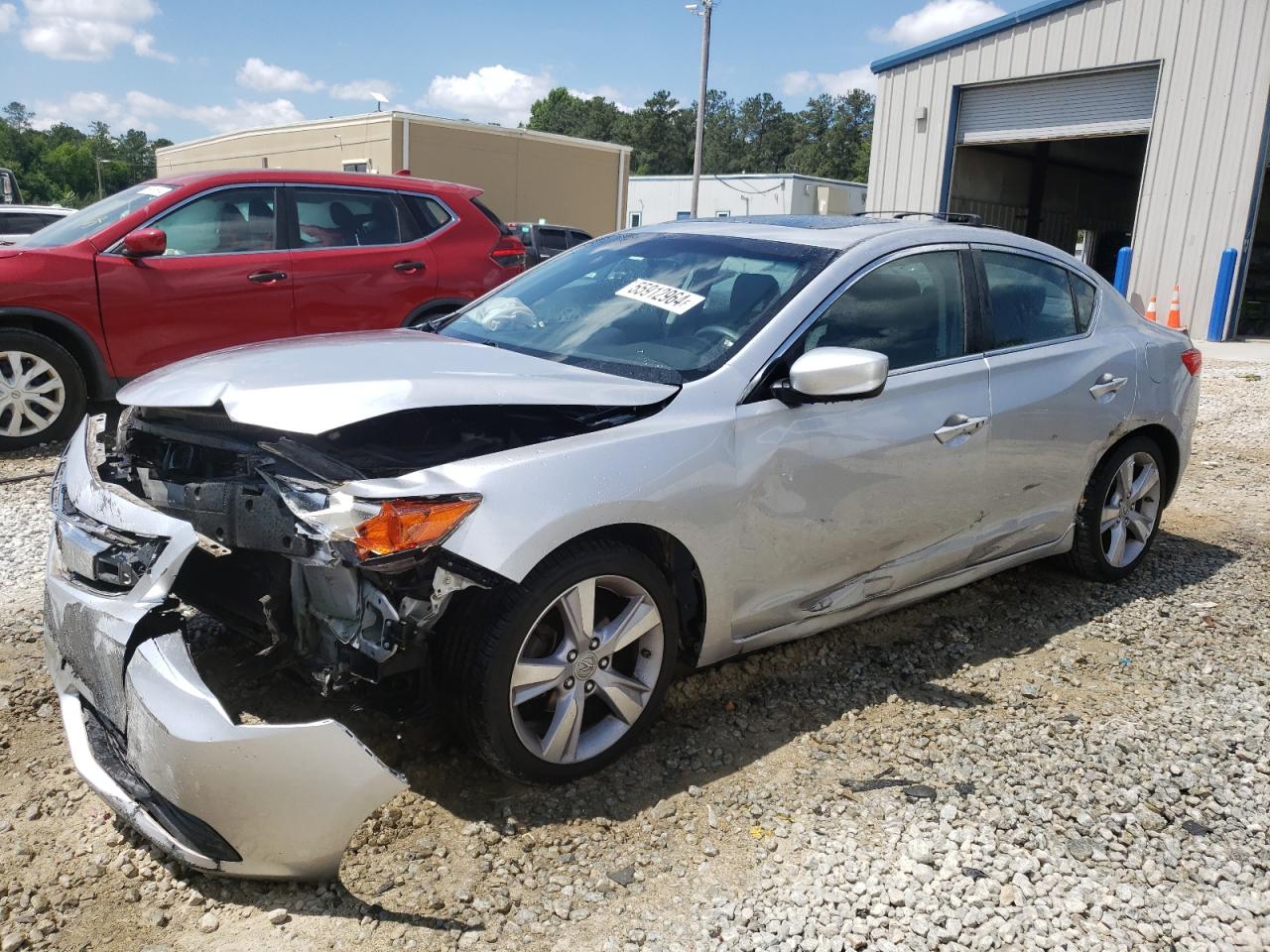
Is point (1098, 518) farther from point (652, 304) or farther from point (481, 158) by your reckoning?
point (481, 158)

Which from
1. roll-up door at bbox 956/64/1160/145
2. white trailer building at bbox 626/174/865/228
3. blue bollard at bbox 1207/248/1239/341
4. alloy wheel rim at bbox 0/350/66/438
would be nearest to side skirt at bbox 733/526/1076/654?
alloy wheel rim at bbox 0/350/66/438

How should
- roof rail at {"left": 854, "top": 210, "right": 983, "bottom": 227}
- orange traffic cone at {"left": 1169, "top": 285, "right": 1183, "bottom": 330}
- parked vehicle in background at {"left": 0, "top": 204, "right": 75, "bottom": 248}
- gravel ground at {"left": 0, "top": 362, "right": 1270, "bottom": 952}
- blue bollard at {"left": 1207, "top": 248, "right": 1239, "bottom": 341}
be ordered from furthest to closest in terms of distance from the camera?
orange traffic cone at {"left": 1169, "top": 285, "right": 1183, "bottom": 330} → blue bollard at {"left": 1207, "top": 248, "right": 1239, "bottom": 341} → parked vehicle in background at {"left": 0, "top": 204, "right": 75, "bottom": 248} → roof rail at {"left": 854, "top": 210, "right": 983, "bottom": 227} → gravel ground at {"left": 0, "top": 362, "right": 1270, "bottom": 952}

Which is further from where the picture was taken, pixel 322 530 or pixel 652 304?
pixel 652 304

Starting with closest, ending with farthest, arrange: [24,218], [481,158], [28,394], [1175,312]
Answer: [28,394] < [24,218] < [1175,312] < [481,158]

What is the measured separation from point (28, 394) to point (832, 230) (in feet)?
16.9

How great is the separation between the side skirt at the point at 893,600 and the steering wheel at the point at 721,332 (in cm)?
96

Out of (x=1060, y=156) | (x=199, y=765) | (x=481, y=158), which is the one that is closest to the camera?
(x=199, y=765)

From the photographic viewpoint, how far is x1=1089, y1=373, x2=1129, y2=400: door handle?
4336 millimetres

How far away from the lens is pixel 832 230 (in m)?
3.80

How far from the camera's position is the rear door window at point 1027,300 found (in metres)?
4.05

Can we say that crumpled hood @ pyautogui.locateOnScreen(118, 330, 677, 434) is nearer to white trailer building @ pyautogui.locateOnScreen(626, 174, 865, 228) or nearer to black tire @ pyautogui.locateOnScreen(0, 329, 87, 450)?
black tire @ pyautogui.locateOnScreen(0, 329, 87, 450)

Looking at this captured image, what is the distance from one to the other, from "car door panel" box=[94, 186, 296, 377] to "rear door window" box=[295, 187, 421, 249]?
23 cm

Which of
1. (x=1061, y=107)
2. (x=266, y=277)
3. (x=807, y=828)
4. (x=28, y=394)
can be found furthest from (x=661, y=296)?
(x=1061, y=107)

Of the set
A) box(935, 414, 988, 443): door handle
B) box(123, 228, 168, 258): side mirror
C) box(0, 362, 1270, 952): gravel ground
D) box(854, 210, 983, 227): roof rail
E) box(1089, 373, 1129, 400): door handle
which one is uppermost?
box(854, 210, 983, 227): roof rail
